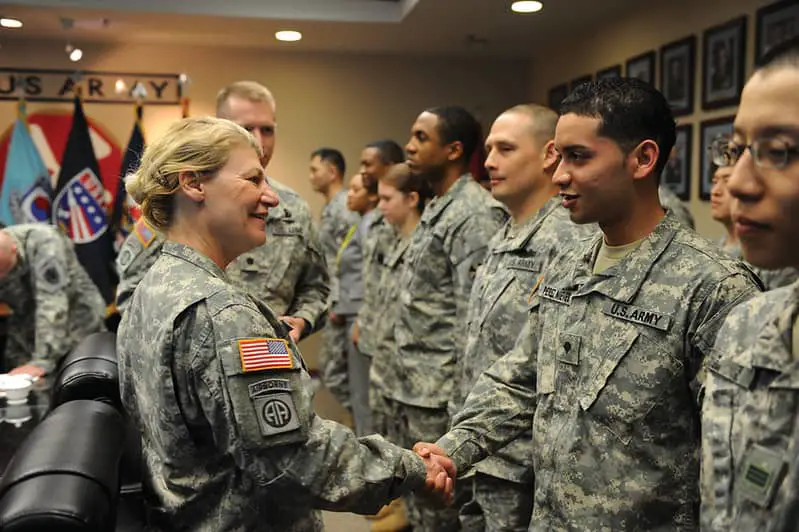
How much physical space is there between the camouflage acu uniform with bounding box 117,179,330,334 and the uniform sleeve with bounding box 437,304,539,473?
906 millimetres

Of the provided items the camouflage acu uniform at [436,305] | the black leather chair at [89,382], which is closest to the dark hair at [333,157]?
the camouflage acu uniform at [436,305]

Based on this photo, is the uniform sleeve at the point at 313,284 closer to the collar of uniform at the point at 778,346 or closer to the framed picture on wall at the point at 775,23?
the collar of uniform at the point at 778,346

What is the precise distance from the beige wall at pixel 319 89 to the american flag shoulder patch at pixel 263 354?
5.23 meters

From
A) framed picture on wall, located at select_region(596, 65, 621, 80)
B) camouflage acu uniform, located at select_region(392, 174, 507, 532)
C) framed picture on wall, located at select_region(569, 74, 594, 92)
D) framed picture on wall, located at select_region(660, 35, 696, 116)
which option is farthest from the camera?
framed picture on wall, located at select_region(569, 74, 594, 92)

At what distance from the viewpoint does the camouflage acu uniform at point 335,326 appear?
17.1ft

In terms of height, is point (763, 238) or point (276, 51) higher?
point (276, 51)

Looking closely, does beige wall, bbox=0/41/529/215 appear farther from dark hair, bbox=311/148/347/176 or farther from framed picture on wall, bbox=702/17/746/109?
framed picture on wall, bbox=702/17/746/109

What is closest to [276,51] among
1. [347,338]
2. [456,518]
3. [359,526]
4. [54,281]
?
Result: [347,338]

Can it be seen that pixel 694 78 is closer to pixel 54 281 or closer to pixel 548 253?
pixel 548 253

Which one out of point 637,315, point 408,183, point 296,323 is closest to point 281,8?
point 408,183

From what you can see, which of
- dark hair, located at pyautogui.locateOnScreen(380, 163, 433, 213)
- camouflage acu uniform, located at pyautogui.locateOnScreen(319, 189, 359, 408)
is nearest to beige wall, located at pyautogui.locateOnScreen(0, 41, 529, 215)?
camouflage acu uniform, located at pyautogui.locateOnScreen(319, 189, 359, 408)

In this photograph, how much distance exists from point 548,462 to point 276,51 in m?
5.39

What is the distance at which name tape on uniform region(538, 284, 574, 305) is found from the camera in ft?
5.56

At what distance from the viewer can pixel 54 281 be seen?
3.44 meters
